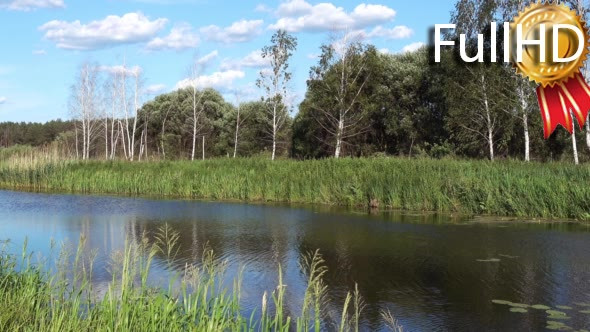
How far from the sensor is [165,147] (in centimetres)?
4372

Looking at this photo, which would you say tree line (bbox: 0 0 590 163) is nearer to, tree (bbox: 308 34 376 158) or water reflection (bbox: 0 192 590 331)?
tree (bbox: 308 34 376 158)

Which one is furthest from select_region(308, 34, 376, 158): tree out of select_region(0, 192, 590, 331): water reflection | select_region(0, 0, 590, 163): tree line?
select_region(0, 192, 590, 331): water reflection

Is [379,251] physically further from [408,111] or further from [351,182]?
[408,111]

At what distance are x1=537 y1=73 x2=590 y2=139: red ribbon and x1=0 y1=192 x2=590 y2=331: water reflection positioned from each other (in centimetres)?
1028

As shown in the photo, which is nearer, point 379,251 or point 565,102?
point 379,251

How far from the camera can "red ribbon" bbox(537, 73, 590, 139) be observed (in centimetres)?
2252

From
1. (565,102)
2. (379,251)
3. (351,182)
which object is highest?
(565,102)

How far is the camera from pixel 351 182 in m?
18.7

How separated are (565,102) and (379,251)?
1610 cm

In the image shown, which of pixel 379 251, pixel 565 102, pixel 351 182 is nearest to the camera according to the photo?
pixel 379 251

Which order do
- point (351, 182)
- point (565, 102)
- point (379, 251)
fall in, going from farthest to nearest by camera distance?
point (565, 102)
point (351, 182)
point (379, 251)

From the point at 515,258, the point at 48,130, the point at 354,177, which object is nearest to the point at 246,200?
the point at 354,177

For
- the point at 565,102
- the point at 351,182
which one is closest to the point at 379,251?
the point at 351,182

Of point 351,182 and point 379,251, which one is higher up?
point 351,182
